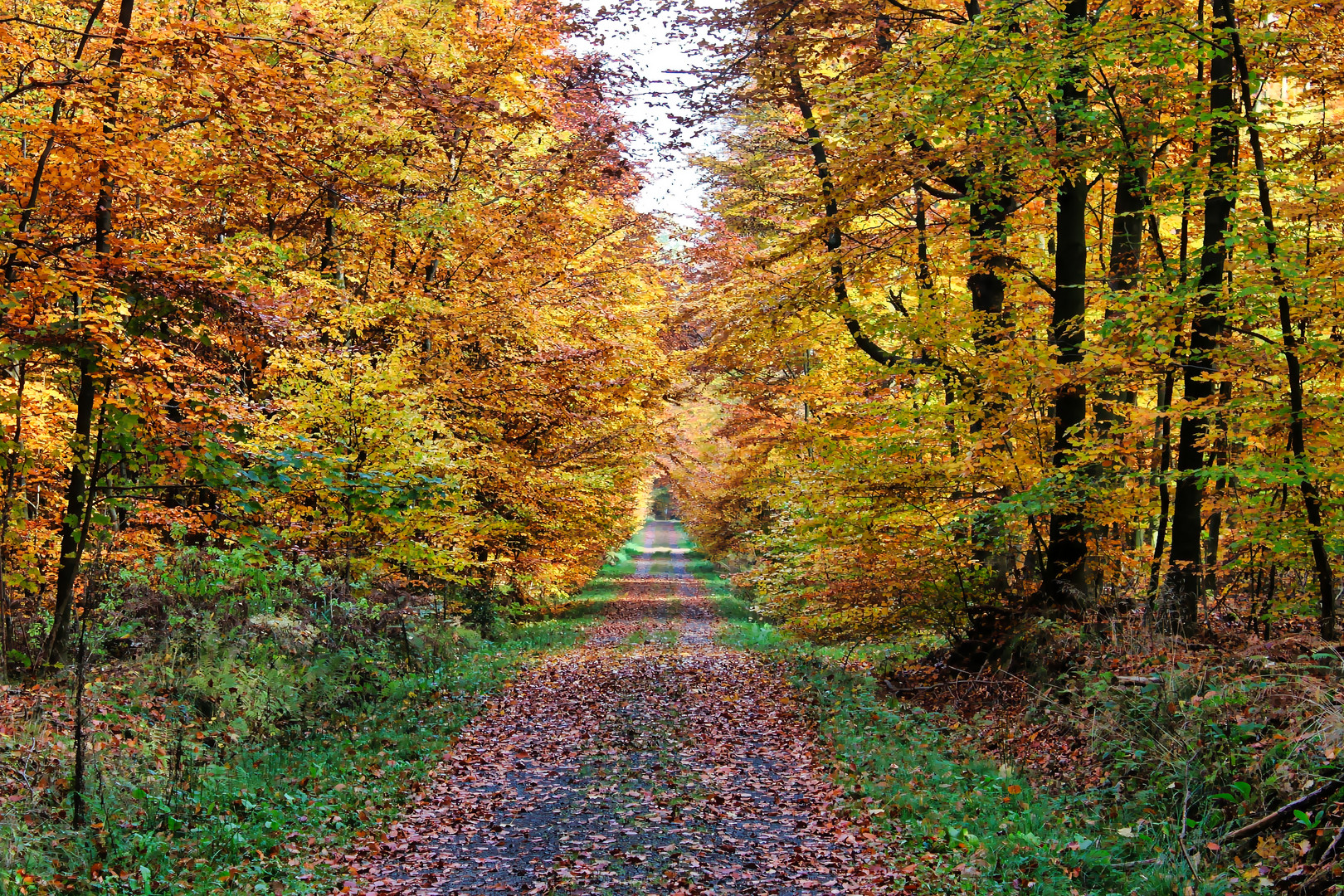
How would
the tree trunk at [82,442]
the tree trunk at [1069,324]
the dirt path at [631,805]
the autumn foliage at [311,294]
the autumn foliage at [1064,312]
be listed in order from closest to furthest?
the dirt path at [631,805] → the autumn foliage at [1064,312] → the tree trunk at [82,442] → the autumn foliage at [311,294] → the tree trunk at [1069,324]

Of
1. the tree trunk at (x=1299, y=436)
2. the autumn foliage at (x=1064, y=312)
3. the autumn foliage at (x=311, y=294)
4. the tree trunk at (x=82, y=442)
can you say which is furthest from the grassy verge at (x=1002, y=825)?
the tree trunk at (x=82, y=442)

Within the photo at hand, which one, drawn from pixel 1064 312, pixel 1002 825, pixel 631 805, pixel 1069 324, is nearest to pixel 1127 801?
pixel 1002 825

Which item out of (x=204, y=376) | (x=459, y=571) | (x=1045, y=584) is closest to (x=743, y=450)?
(x=459, y=571)

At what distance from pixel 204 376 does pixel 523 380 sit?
7255mm

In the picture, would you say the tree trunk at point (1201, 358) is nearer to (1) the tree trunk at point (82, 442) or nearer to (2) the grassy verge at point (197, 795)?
(2) the grassy verge at point (197, 795)

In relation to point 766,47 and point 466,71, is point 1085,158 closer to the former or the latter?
point 766,47

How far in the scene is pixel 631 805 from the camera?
25.8 feet

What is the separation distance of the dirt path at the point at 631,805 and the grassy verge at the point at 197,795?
424 millimetres

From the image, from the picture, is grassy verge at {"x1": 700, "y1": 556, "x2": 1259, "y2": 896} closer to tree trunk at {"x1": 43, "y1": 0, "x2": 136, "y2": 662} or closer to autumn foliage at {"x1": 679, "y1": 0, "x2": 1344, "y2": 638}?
autumn foliage at {"x1": 679, "y1": 0, "x2": 1344, "y2": 638}

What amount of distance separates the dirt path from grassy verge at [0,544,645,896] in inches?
16.7

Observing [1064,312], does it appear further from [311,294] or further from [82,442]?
[311,294]

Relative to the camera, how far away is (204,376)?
32.7ft

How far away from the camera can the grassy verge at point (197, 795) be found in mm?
5680

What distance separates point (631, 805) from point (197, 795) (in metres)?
3.50
